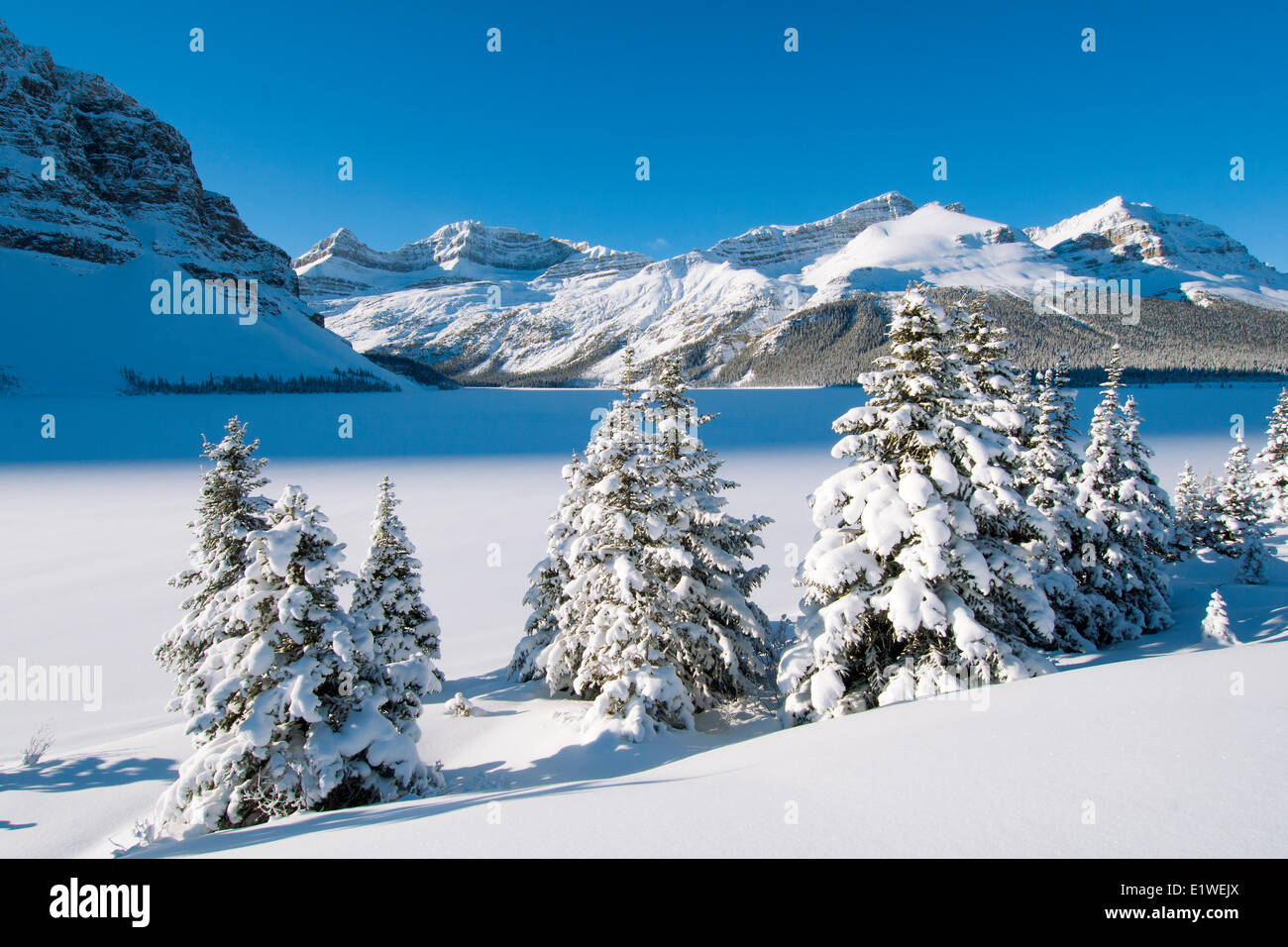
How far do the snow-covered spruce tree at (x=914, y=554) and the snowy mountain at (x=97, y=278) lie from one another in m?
172

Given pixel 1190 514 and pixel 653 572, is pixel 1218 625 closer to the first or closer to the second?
pixel 653 572

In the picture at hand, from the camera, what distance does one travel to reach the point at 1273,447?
38.5m

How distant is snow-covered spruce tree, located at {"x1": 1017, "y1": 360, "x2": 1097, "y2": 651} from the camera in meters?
15.8

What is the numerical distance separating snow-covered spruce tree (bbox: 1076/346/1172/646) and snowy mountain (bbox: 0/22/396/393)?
171998 millimetres

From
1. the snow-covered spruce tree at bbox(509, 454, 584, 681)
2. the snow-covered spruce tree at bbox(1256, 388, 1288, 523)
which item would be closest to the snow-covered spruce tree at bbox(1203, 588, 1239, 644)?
the snow-covered spruce tree at bbox(509, 454, 584, 681)

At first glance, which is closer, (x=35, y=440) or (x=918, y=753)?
(x=918, y=753)

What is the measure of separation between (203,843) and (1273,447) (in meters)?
56.4

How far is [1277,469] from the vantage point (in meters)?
38.2

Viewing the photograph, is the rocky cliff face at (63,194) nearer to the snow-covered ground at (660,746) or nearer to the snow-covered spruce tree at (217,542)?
the snow-covered ground at (660,746)

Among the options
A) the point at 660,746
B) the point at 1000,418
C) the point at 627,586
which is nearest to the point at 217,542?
the point at 627,586

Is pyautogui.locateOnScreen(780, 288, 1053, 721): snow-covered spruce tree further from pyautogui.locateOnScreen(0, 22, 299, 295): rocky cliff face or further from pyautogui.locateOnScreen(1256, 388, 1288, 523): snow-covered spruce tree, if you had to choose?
pyautogui.locateOnScreen(0, 22, 299, 295): rocky cliff face

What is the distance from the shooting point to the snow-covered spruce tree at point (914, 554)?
996 centimetres

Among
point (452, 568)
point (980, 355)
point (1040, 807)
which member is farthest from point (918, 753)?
point (452, 568)
